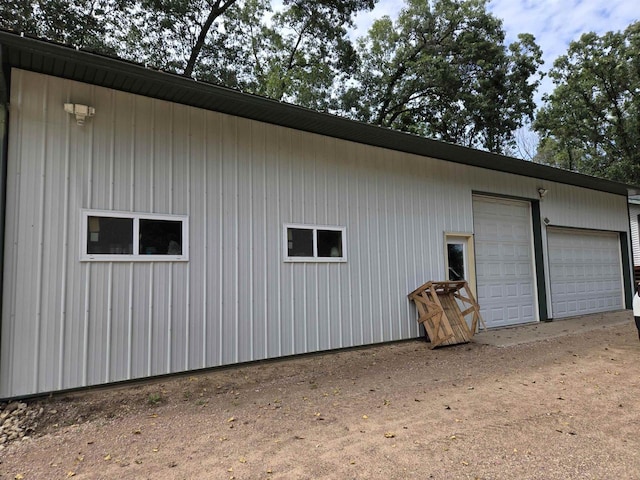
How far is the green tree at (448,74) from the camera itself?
16266mm

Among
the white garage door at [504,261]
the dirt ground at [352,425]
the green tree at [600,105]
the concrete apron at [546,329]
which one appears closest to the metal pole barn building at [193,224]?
the white garage door at [504,261]

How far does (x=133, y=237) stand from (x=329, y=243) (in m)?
2.96

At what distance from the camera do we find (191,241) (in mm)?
5328

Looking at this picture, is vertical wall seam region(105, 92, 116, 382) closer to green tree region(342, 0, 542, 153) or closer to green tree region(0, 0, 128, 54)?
green tree region(0, 0, 128, 54)

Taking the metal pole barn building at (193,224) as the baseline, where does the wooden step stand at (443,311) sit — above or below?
below

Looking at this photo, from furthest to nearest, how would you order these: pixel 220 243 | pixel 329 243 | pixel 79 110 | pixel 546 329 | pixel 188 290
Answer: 1. pixel 546 329
2. pixel 329 243
3. pixel 220 243
4. pixel 188 290
5. pixel 79 110

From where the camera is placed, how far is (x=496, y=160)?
8555mm

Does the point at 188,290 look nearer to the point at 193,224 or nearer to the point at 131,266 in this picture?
the point at 131,266

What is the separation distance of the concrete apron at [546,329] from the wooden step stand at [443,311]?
45 centimetres

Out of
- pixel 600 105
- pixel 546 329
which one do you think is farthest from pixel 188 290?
pixel 600 105

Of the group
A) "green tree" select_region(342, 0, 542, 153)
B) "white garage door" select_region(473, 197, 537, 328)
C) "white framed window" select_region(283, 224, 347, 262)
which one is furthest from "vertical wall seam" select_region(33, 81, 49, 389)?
"green tree" select_region(342, 0, 542, 153)

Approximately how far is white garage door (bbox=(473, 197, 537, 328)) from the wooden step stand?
1443 mm

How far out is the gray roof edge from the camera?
4.01 m

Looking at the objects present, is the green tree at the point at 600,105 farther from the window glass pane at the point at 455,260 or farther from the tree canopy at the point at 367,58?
the window glass pane at the point at 455,260
